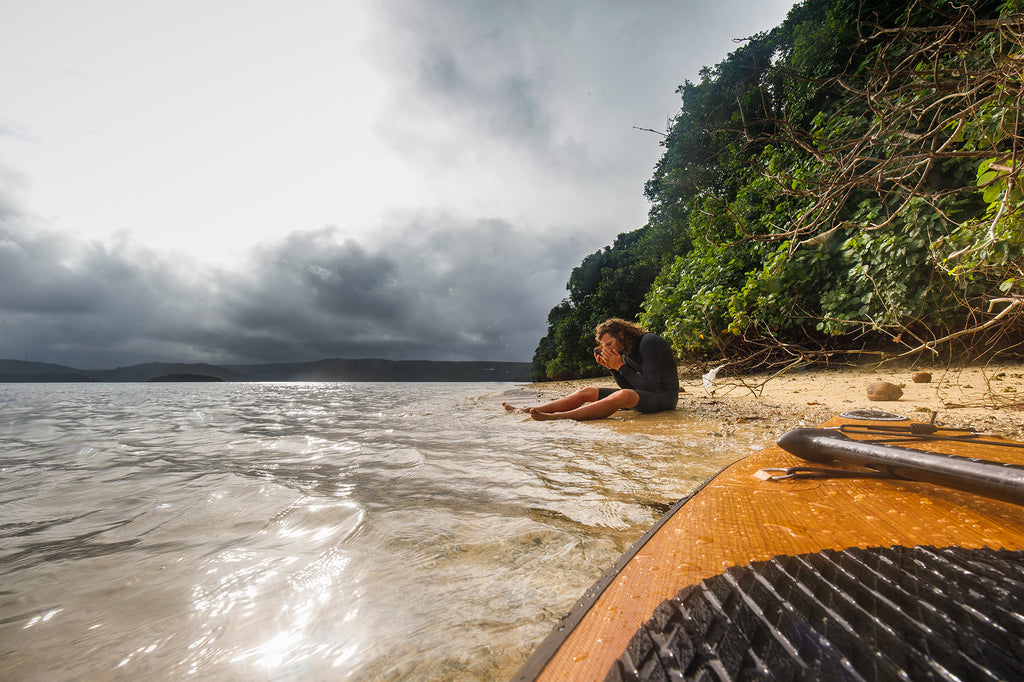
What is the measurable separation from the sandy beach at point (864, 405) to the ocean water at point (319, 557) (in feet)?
2.87

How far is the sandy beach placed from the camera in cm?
276

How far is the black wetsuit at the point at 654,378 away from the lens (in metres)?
4.41

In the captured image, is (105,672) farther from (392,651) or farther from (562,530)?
(562,530)

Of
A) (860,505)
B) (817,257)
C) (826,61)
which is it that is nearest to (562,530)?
(860,505)

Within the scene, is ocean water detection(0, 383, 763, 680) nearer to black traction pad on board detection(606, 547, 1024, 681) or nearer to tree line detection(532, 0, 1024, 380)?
black traction pad on board detection(606, 547, 1024, 681)

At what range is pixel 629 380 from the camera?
4754mm

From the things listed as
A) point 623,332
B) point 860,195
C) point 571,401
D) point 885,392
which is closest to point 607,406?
point 571,401

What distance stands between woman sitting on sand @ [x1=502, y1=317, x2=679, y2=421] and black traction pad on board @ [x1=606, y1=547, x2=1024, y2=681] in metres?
3.63

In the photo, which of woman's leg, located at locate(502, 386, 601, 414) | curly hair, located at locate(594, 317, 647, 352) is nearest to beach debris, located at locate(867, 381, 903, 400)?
curly hair, located at locate(594, 317, 647, 352)

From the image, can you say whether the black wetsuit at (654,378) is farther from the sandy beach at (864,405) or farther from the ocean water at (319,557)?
the ocean water at (319,557)

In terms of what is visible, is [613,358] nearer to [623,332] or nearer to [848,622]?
[623,332]

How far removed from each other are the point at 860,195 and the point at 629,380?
16.6ft

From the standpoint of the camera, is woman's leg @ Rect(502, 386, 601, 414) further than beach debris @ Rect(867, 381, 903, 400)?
Yes

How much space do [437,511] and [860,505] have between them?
137 cm
